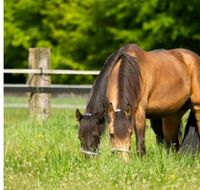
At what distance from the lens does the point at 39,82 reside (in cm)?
1492

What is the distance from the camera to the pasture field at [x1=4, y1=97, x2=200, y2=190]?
7105 millimetres

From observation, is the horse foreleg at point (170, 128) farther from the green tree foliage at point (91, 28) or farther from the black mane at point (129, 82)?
the green tree foliage at point (91, 28)

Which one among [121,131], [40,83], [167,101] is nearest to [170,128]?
[167,101]

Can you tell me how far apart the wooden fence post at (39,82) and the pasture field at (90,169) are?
484 centimetres

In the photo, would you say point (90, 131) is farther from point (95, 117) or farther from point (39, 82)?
point (39, 82)

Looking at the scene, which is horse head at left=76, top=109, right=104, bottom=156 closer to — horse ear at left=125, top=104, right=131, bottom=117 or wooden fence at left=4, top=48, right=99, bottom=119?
horse ear at left=125, top=104, right=131, bottom=117

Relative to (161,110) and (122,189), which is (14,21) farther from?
(122,189)

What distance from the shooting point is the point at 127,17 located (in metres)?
28.8

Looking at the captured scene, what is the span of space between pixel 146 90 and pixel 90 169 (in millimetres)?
1546

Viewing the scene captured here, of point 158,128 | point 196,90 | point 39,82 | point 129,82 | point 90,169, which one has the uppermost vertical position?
point 129,82

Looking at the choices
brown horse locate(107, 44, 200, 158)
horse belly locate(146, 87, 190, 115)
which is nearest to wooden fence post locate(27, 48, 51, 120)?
brown horse locate(107, 44, 200, 158)

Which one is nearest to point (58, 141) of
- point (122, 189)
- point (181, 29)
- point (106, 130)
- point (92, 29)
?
point (106, 130)

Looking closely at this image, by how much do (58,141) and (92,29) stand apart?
2012 centimetres

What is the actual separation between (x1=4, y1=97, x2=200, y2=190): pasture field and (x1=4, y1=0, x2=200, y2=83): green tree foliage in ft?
59.1
